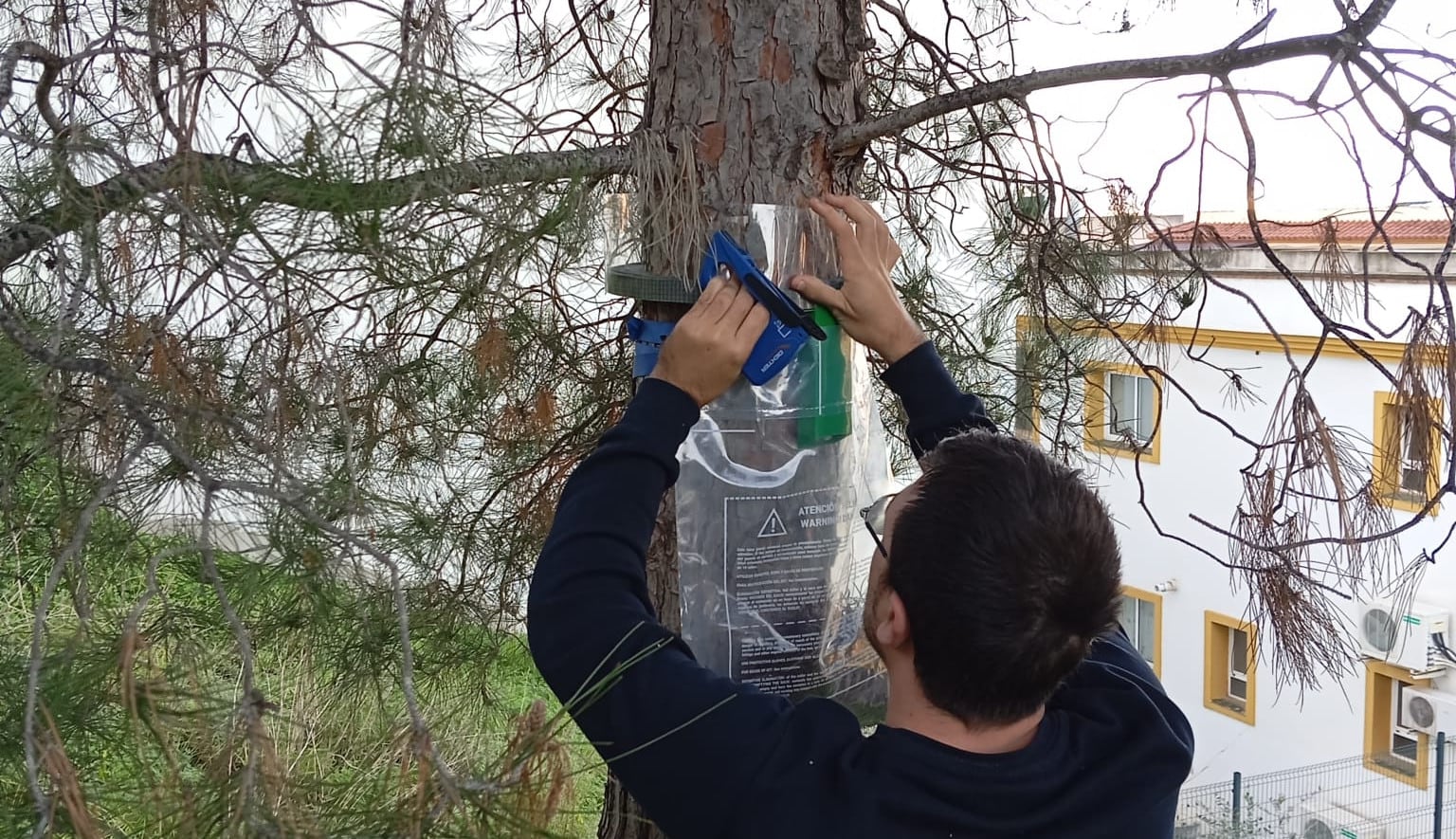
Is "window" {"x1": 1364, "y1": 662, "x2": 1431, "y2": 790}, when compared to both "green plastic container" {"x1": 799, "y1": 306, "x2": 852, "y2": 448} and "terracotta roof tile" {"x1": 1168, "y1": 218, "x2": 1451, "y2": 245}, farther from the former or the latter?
"green plastic container" {"x1": 799, "y1": 306, "x2": 852, "y2": 448}

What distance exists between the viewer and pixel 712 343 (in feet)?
2.64

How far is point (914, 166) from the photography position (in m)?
1.74

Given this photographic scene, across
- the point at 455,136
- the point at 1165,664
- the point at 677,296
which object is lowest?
the point at 1165,664

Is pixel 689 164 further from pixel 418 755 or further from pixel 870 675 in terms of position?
pixel 418 755

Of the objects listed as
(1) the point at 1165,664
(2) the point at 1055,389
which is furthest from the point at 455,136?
(1) the point at 1165,664

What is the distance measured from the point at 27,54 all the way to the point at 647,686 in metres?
0.62

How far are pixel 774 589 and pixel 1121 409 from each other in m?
2.00

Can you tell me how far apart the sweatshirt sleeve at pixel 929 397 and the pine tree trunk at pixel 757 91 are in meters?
0.18

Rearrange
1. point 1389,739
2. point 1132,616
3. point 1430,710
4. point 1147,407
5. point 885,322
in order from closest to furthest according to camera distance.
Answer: point 885,322 < point 1430,710 < point 1389,739 < point 1147,407 < point 1132,616

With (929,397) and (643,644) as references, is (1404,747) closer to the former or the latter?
(929,397)

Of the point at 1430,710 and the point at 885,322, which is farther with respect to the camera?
the point at 1430,710

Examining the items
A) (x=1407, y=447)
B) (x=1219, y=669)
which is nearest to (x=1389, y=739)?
(x=1219, y=669)

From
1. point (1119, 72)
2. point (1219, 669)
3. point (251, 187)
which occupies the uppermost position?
point (1119, 72)

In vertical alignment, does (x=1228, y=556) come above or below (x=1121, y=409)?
below
